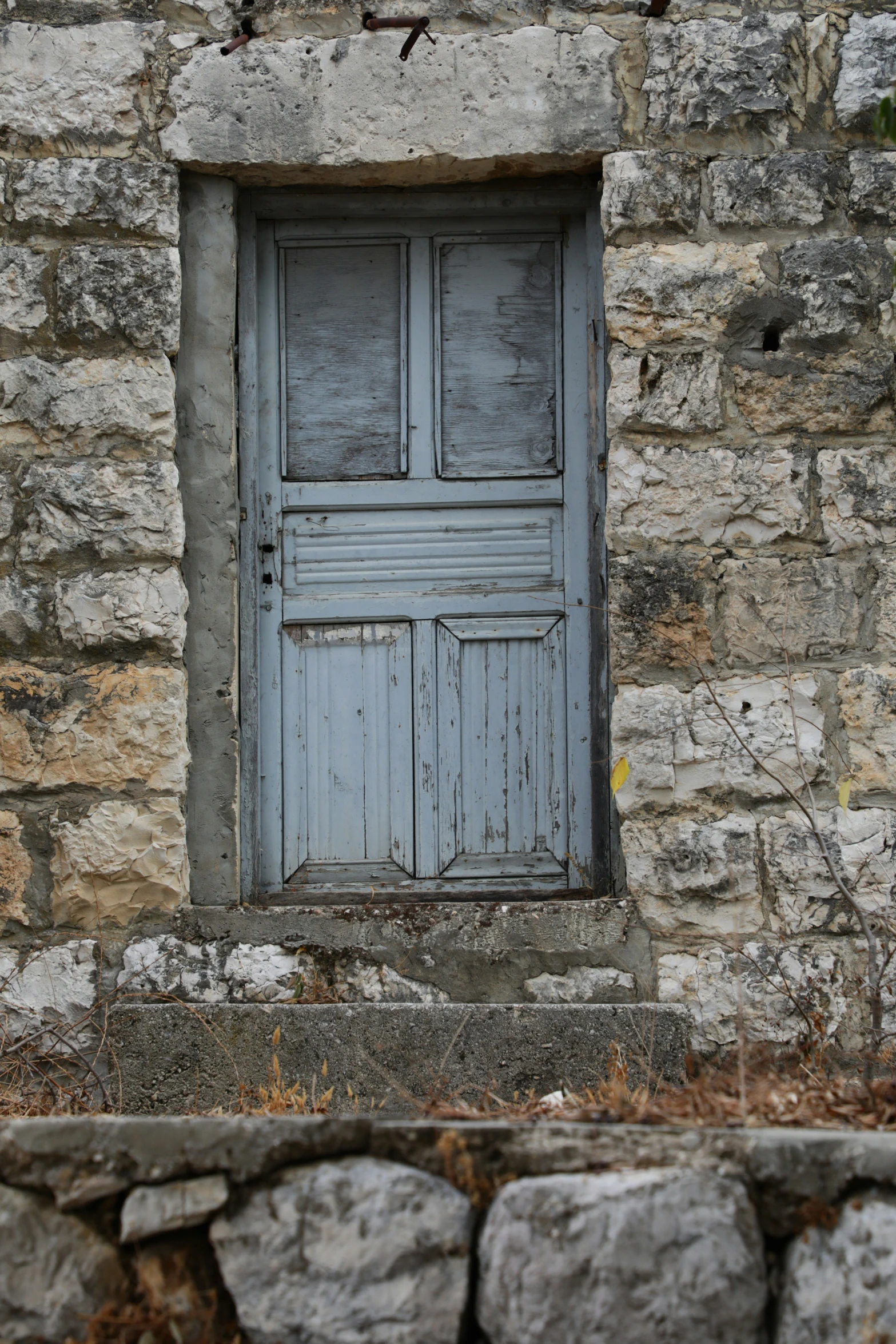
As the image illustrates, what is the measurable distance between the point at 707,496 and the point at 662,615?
0.32 m

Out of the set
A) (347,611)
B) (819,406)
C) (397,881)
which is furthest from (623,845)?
(819,406)

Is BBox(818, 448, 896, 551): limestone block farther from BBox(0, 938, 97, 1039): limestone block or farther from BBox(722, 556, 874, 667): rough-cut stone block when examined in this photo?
BBox(0, 938, 97, 1039): limestone block

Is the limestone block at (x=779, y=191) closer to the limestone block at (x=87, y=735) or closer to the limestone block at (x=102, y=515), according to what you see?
the limestone block at (x=102, y=515)

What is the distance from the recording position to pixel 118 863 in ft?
10.1

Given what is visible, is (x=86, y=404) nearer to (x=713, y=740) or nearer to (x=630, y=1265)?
(x=713, y=740)

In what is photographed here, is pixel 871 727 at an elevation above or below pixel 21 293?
below

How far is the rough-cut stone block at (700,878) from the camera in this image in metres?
Answer: 3.03

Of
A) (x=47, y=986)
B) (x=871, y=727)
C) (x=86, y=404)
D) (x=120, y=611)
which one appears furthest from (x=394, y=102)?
(x=47, y=986)

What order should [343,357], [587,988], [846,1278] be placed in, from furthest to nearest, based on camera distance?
[343,357] → [587,988] → [846,1278]

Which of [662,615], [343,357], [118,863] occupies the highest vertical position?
[343,357]

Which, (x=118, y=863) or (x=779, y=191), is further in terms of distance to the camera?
(x=779, y=191)

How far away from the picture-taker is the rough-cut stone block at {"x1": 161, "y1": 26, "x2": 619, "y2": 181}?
325 cm

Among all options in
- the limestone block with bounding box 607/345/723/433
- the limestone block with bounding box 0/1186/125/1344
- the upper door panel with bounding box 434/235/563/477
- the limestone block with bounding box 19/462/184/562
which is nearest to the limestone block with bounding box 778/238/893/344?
the limestone block with bounding box 607/345/723/433

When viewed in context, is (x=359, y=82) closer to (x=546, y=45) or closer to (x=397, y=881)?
(x=546, y=45)
